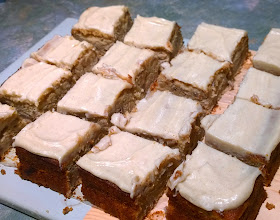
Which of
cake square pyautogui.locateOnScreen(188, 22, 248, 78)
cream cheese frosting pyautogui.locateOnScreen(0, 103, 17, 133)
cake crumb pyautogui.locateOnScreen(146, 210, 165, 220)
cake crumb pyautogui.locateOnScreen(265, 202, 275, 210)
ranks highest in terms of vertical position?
cake square pyautogui.locateOnScreen(188, 22, 248, 78)

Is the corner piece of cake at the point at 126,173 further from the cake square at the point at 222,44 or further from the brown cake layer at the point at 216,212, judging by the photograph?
the cake square at the point at 222,44

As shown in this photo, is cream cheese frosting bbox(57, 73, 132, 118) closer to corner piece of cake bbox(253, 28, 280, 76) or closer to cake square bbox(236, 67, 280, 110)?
cake square bbox(236, 67, 280, 110)

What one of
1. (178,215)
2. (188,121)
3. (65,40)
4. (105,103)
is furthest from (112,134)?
(65,40)

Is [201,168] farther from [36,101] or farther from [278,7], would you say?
[278,7]

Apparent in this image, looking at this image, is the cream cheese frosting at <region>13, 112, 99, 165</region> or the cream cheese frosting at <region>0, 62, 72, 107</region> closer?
the cream cheese frosting at <region>13, 112, 99, 165</region>

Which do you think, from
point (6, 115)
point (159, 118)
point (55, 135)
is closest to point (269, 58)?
point (159, 118)

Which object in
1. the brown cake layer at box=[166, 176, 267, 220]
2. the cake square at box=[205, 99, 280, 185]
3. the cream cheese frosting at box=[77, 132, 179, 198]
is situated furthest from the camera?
the cake square at box=[205, 99, 280, 185]

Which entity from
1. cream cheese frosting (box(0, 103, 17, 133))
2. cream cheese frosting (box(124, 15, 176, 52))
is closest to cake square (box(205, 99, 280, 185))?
cream cheese frosting (box(124, 15, 176, 52))
